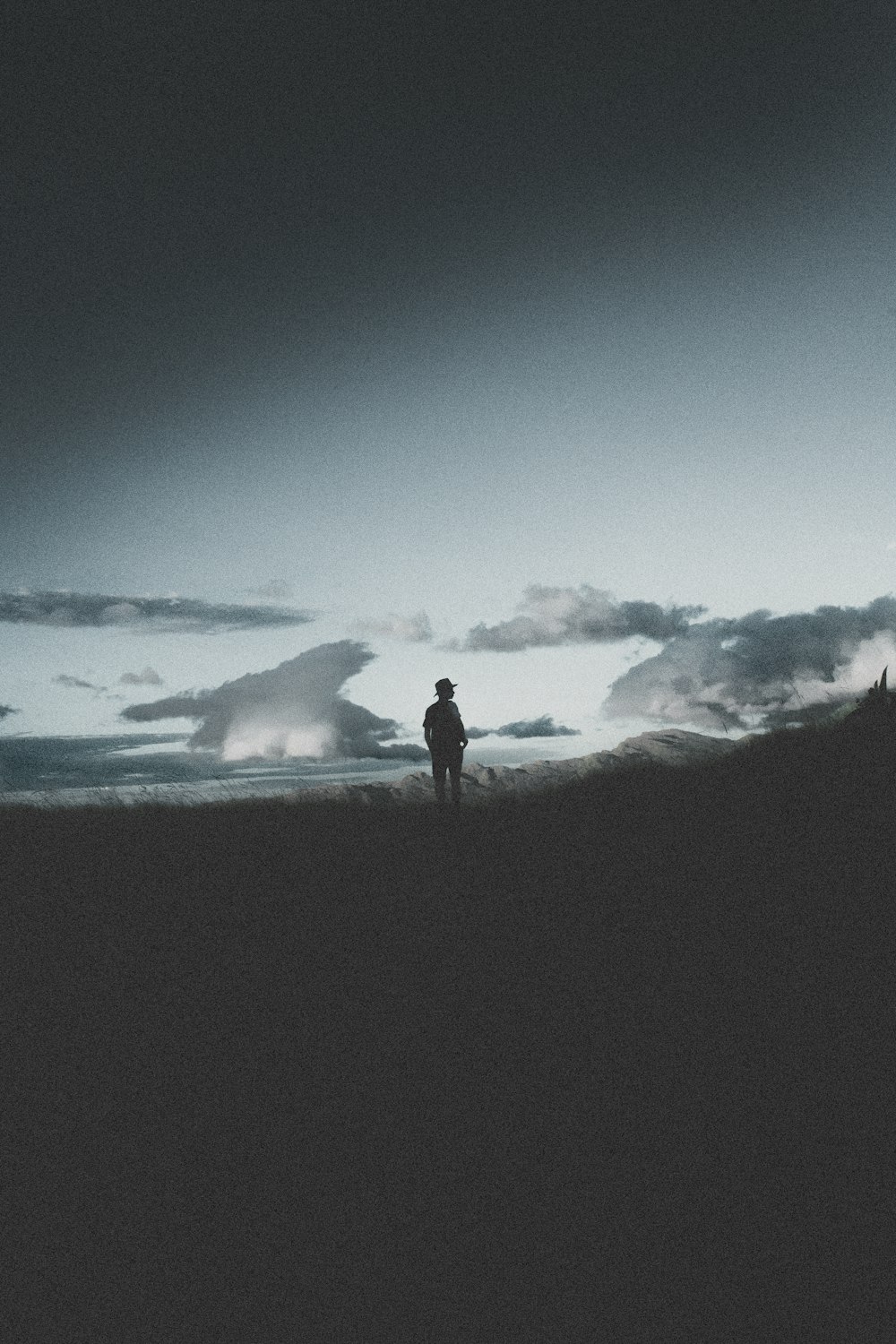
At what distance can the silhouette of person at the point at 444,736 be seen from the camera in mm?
13852

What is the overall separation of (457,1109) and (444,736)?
880 centimetres

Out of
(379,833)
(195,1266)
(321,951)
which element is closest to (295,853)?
(379,833)

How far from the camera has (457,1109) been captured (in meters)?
5.20

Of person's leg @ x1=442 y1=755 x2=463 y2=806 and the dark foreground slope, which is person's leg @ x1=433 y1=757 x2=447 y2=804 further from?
the dark foreground slope

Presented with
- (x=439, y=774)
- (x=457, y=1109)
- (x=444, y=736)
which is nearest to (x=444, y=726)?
(x=444, y=736)

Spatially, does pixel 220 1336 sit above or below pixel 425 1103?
below

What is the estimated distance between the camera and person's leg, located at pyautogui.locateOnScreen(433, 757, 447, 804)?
13.9 m

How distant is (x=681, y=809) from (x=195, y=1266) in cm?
1043

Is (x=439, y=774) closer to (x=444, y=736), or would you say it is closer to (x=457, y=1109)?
(x=444, y=736)

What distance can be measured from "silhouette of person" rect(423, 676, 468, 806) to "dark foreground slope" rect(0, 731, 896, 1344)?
13.9ft

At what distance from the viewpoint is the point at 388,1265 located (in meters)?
4.26

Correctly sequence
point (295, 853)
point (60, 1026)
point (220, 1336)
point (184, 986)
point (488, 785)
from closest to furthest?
point (220, 1336) < point (60, 1026) < point (184, 986) < point (295, 853) < point (488, 785)

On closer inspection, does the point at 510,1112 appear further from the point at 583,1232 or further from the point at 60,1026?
the point at 60,1026

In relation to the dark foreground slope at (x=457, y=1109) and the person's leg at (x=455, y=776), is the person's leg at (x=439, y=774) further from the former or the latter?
the dark foreground slope at (x=457, y=1109)
